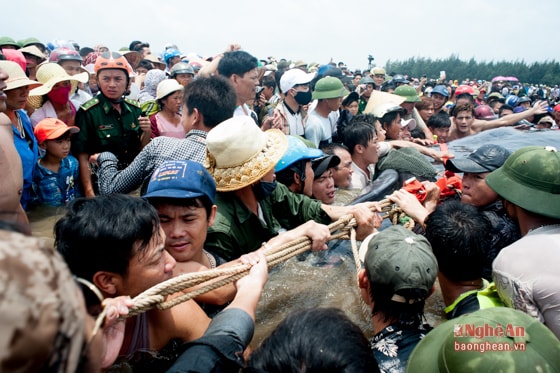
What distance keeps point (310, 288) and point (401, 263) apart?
1.23 meters

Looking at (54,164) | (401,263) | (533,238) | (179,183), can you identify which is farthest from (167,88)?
(533,238)

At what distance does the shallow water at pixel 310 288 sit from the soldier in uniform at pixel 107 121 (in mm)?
649

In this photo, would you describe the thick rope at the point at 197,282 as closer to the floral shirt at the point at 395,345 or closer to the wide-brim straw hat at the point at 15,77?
the floral shirt at the point at 395,345

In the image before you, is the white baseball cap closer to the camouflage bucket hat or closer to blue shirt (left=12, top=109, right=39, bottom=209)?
blue shirt (left=12, top=109, right=39, bottom=209)

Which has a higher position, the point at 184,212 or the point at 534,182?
the point at 534,182

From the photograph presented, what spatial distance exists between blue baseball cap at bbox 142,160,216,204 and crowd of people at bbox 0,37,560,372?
0.03 feet

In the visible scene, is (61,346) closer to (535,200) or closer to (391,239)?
(391,239)

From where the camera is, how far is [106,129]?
12.6 ft

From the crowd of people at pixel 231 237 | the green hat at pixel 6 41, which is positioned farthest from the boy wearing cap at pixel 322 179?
the green hat at pixel 6 41

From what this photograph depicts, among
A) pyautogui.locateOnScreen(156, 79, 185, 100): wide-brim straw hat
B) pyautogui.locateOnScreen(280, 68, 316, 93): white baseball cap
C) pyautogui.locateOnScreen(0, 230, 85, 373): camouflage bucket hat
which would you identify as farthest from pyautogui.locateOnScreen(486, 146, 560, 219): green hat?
pyautogui.locateOnScreen(280, 68, 316, 93): white baseball cap

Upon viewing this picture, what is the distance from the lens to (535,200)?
1836 millimetres

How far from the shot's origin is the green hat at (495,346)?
0.98 meters

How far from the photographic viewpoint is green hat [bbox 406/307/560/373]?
978 millimetres

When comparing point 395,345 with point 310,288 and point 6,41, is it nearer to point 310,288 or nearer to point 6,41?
point 310,288
